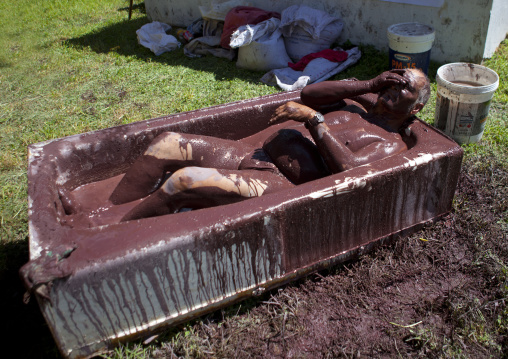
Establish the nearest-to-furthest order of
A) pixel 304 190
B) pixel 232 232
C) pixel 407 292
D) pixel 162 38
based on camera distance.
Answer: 1. pixel 232 232
2. pixel 304 190
3. pixel 407 292
4. pixel 162 38

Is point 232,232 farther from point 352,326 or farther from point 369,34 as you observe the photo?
point 369,34

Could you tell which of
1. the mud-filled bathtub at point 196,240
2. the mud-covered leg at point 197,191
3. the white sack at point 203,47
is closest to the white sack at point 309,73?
the white sack at point 203,47

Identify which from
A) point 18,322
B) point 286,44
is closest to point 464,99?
point 286,44

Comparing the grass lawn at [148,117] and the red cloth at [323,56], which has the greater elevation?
the red cloth at [323,56]

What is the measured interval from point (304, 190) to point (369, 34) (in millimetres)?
4036

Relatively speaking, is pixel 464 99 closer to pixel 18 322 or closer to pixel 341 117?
pixel 341 117

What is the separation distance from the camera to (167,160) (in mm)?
2650

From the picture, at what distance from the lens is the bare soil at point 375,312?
2236mm

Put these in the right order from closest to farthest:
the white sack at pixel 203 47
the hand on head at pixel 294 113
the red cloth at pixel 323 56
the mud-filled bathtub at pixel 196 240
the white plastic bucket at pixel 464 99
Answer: the mud-filled bathtub at pixel 196 240, the hand on head at pixel 294 113, the white plastic bucket at pixel 464 99, the red cloth at pixel 323 56, the white sack at pixel 203 47

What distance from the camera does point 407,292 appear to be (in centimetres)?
254

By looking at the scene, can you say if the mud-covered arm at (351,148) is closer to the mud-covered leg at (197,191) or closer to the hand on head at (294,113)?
the hand on head at (294,113)

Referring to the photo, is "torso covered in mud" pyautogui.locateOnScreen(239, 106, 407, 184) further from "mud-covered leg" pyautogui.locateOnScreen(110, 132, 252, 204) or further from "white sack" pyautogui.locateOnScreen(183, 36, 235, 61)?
"white sack" pyautogui.locateOnScreen(183, 36, 235, 61)

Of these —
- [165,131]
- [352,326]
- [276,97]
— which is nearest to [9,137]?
[165,131]

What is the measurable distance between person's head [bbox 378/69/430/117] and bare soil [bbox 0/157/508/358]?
0.83m
